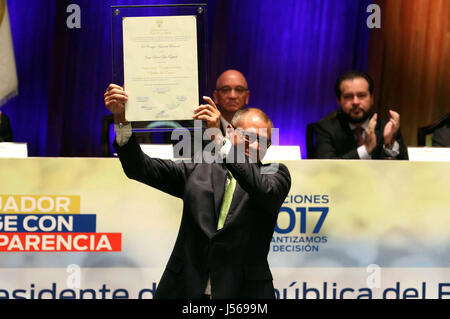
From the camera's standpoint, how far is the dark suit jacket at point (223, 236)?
8.11 ft

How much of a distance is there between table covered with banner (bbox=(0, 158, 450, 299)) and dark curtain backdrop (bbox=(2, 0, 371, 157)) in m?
2.07

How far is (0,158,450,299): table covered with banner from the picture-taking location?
362 cm

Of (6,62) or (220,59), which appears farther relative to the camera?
(220,59)

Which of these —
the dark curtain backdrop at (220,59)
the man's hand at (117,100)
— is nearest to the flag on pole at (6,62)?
the dark curtain backdrop at (220,59)

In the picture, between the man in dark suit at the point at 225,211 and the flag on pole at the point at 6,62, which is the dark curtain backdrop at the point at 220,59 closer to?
the flag on pole at the point at 6,62

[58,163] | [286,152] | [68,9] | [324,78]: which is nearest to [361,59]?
[324,78]

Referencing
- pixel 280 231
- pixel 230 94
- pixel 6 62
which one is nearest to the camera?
pixel 280 231

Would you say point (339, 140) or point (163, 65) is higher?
point (163, 65)

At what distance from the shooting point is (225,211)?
258cm

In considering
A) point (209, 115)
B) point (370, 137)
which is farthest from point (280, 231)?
point (209, 115)

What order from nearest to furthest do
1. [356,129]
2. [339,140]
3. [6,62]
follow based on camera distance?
[339,140]
[356,129]
[6,62]

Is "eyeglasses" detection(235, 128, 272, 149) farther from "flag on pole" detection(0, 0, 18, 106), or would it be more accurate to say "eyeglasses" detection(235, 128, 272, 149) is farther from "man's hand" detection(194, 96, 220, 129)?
"flag on pole" detection(0, 0, 18, 106)

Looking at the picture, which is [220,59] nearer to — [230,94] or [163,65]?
[230,94]

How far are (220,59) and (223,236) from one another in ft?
11.5
